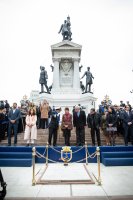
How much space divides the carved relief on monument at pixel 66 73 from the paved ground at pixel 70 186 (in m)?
17.6

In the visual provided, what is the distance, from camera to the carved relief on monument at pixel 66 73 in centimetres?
2445

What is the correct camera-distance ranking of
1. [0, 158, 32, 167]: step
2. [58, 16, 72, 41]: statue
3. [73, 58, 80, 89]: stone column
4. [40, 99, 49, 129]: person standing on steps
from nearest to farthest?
1. [0, 158, 32, 167]: step
2. [40, 99, 49, 129]: person standing on steps
3. [73, 58, 80, 89]: stone column
4. [58, 16, 72, 41]: statue

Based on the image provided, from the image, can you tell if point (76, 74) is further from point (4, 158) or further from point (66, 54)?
point (4, 158)

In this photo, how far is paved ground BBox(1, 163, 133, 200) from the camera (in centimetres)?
455

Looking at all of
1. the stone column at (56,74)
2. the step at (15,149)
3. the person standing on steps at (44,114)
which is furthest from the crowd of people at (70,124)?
the stone column at (56,74)

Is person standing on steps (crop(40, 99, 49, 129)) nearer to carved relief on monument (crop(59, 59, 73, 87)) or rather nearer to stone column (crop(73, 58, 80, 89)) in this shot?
stone column (crop(73, 58, 80, 89))

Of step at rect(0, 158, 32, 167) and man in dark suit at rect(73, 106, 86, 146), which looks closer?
step at rect(0, 158, 32, 167)

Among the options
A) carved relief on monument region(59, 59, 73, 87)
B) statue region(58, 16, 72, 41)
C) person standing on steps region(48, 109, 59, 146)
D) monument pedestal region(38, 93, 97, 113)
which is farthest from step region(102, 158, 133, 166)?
statue region(58, 16, 72, 41)

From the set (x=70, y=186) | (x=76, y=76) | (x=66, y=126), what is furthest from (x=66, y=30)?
(x=70, y=186)

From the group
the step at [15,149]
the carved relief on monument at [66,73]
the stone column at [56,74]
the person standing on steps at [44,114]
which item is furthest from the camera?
the carved relief on monument at [66,73]

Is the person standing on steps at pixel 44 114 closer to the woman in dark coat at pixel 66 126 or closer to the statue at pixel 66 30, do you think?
the woman in dark coat at pixel 66 126

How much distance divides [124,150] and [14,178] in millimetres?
4791

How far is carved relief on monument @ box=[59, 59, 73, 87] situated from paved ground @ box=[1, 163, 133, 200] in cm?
1756

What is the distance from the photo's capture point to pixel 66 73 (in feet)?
81.9
